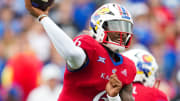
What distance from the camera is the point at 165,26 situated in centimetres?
1095

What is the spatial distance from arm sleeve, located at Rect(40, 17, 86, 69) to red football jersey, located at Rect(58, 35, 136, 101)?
24cm

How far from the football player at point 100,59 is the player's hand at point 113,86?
0.24 m

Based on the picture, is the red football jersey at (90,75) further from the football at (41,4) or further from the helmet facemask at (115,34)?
the football at (41,4)

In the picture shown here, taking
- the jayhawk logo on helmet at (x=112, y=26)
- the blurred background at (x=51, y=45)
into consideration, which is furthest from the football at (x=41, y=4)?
the blurred background at (x=51, y=45)

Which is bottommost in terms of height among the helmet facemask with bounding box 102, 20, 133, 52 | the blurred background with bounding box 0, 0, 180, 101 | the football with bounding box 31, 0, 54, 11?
the blurred background with bounding box 0, 0, 180, 101

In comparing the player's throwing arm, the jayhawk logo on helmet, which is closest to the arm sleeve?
the player's throwing arm

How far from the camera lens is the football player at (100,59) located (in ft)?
12.9

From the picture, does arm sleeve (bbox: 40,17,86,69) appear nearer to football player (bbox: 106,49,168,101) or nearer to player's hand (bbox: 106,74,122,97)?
player's hand (bbox: 106,74,122,97)

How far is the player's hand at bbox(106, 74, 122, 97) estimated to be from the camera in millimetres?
3742

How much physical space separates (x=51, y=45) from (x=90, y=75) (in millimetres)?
6326

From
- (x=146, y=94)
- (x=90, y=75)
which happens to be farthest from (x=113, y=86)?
(x=146, y=94)

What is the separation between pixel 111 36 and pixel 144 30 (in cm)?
639

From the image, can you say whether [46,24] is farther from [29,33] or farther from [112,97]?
[29,33]

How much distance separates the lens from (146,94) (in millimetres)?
4953
